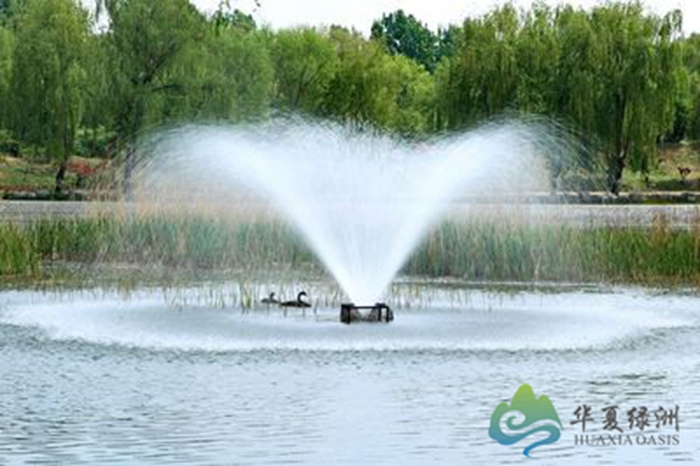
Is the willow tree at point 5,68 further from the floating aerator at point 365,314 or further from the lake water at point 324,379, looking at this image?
A: the floating aerator at point 365,314

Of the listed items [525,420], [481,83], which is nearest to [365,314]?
[525,420]

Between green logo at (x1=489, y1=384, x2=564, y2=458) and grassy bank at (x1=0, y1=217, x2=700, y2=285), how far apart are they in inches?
443

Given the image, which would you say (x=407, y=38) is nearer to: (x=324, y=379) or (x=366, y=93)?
(x=366, y=93)

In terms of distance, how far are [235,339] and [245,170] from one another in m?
7.35

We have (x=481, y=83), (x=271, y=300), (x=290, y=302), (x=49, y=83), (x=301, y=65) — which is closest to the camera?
(x=290, y=302)

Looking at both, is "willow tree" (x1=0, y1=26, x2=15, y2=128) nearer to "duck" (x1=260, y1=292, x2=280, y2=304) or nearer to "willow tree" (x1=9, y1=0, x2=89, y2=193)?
"willow tree" (x1=9, y1=0, x2=89, y2=193)

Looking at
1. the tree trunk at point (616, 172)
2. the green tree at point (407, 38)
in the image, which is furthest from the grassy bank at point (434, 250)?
the green tree at point (407, 38)

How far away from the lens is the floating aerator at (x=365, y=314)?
1698 cm

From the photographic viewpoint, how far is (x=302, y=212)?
21266 mm

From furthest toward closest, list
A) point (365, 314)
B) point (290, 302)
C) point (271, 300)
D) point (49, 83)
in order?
point (49, 83) → point (271, 300) → point (290, 302) → point (365, 314)

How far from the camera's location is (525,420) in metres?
11.3

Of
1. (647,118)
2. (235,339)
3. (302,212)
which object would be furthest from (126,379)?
(647,118)

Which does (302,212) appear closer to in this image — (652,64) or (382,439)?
(382,439)

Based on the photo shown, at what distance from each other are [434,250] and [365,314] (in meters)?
6.56
